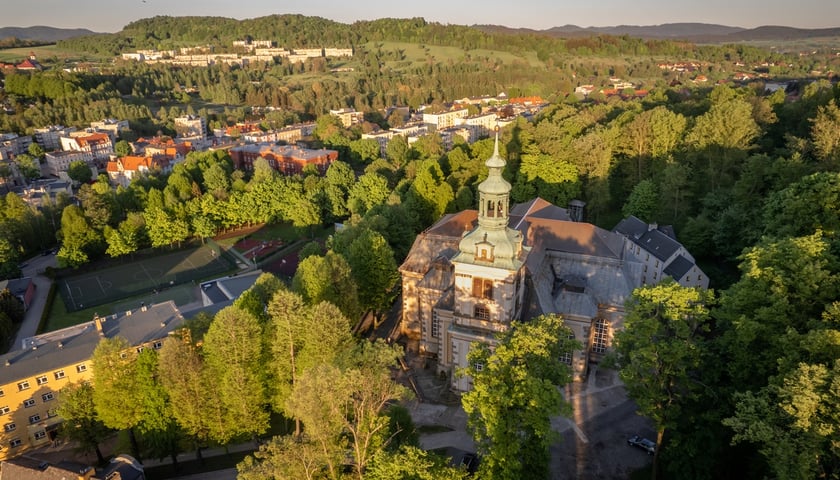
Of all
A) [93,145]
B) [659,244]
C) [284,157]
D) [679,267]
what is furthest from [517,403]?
[93,145]

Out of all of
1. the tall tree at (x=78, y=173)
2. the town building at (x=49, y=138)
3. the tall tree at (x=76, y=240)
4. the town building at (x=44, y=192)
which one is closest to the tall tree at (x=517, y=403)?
the tall tree at (x=76, y=240)

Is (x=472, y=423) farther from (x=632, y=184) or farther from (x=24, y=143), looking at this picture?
(x=24, y=143)

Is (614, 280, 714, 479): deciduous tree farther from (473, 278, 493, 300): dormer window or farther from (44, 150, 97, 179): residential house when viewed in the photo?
(44, 150, 97, 179): residential house

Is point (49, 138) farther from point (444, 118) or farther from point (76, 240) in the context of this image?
point (444, 118)

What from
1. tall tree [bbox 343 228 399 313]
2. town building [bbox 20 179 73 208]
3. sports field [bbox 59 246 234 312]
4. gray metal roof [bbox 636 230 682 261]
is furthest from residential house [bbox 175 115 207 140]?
gray metal roof [bbox 636 230 682 261]

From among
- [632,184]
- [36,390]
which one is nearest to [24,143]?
[36,390]
